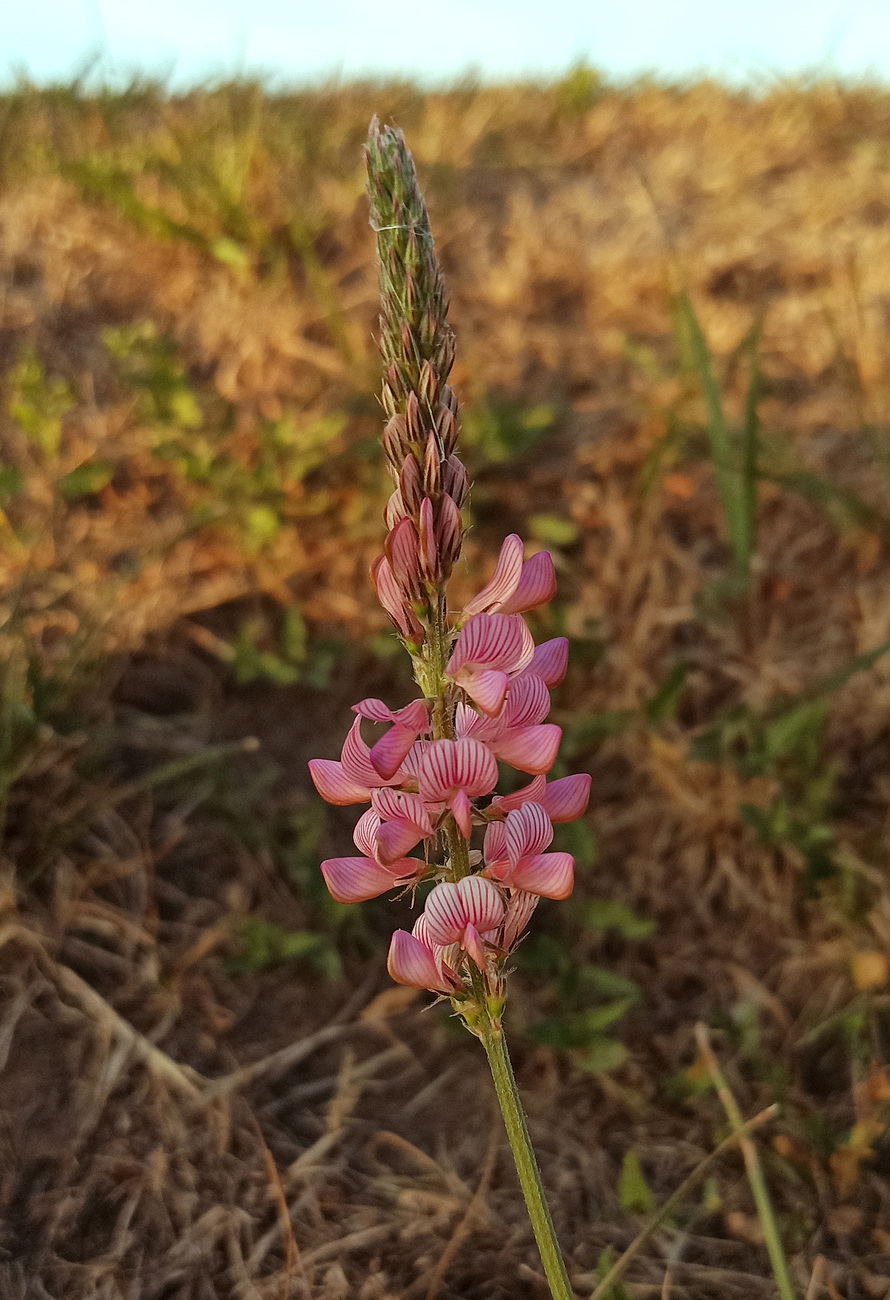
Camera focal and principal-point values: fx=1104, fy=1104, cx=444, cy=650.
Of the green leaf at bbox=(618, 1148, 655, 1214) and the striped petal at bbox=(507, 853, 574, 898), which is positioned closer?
the striped petal at bbox=(507, 853, 574, 898)

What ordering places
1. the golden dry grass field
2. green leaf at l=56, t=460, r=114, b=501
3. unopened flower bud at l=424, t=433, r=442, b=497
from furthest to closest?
green leaf at l=56, t=460, r=114, b=501, the golden dry grass field, unopened flower bud at l=424, t=433, r=442, b=497

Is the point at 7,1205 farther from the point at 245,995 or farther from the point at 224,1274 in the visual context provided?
the point at 245,995

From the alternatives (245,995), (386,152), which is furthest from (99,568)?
(386,152)

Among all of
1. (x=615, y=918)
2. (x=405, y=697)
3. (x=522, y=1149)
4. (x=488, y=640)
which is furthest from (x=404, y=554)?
(x=405, y=697)

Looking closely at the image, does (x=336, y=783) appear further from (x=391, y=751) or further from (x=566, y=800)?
(x=566, y=800)

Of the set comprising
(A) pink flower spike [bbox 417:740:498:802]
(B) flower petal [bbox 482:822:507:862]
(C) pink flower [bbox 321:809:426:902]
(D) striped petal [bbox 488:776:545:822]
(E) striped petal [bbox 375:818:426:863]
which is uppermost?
(A) pink flower spike [bbox 417:740:498:802]

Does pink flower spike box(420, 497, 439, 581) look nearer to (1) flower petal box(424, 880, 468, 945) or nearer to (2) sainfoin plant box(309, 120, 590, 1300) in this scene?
(2) sainfoin plant box(309, 120, 590, 1300)

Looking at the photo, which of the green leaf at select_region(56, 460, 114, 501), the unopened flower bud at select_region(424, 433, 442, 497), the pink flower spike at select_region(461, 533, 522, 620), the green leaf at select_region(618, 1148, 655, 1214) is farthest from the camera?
the green leaf at select_region(56, 460, 114, 501)

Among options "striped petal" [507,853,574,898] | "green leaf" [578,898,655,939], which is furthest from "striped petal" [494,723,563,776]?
"green leaf" [578,898,655,939]
